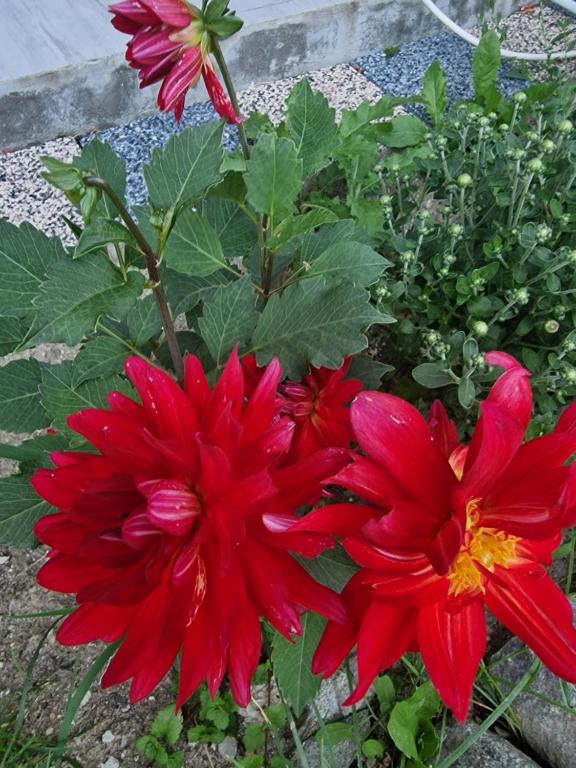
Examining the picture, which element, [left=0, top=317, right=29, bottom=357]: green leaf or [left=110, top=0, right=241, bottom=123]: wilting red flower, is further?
[left=0, top=317, right=29, bottom=357]: green leaf

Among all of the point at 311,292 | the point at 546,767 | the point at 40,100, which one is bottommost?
the point at 546,767

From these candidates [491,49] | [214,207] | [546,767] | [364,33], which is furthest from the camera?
[364,33]

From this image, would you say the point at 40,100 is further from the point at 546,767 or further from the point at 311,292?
the point at 546,767

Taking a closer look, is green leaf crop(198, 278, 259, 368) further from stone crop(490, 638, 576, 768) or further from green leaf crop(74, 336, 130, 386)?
stone crop(490, 638, 576, 768)

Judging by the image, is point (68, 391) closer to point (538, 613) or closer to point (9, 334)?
point (9, 334)

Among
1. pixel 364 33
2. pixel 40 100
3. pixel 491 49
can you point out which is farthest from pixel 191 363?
pixel 364 33

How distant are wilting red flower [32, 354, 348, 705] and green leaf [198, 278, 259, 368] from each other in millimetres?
200

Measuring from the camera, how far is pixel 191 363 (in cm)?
60

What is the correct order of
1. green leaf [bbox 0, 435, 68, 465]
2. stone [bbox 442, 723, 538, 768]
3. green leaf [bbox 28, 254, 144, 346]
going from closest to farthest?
green leaf [bbox 28, 254, 144, 346] < green leaf [bbox 0, 435, 68, 465] < stone [bbox 442, 723, 538, 768]

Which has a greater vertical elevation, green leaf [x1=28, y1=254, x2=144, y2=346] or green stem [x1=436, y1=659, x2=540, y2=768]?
green leaf [x1=28, y1=254, x2=144, y2=346]

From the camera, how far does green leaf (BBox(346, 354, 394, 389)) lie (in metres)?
0.86

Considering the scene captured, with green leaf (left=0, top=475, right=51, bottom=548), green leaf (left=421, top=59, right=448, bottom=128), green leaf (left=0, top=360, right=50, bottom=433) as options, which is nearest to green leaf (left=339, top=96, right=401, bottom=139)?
green leaf (left=421, top=59, right=448, bottom=128)

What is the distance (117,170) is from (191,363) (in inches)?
12.7

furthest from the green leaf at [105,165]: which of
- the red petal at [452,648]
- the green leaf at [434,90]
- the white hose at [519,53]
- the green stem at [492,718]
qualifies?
the white hose at [519,53]
